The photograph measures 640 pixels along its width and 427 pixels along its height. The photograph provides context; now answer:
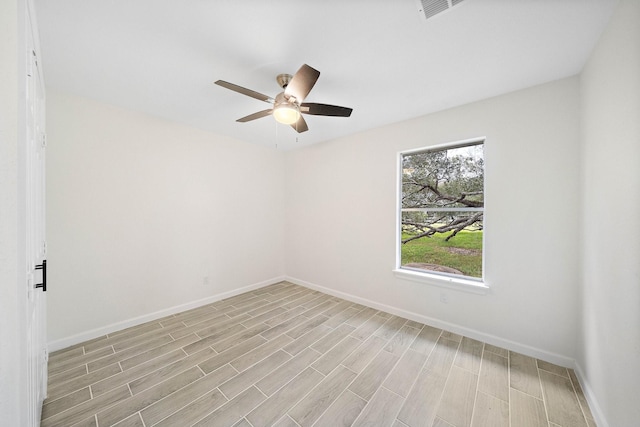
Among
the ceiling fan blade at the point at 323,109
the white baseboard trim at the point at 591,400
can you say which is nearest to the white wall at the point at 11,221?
the ceiling fan blade at the point at 323,109

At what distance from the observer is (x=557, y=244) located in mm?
2051

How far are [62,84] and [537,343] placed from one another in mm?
5169

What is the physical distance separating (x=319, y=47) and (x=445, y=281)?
268 centimetres

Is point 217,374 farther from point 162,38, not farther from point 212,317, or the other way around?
point 162,38

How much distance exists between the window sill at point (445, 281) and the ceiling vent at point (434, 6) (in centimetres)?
246

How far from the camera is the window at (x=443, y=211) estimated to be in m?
2.65

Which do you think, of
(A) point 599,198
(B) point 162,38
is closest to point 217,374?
(B) point 162,38

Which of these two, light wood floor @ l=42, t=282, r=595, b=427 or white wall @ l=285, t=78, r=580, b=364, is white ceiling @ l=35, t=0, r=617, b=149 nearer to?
white wall @ l=285, t=78, r=580, b=364

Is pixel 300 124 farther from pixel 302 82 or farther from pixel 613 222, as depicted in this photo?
pixel 613 222

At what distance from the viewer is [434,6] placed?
1.32 metres

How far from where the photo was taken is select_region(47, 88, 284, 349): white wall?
2.31 m

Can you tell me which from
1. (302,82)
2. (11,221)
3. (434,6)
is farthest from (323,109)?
(11,221)

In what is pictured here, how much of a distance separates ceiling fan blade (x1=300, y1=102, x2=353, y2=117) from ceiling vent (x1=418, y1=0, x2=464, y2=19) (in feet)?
2.56

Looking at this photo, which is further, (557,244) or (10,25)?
(557,244)
